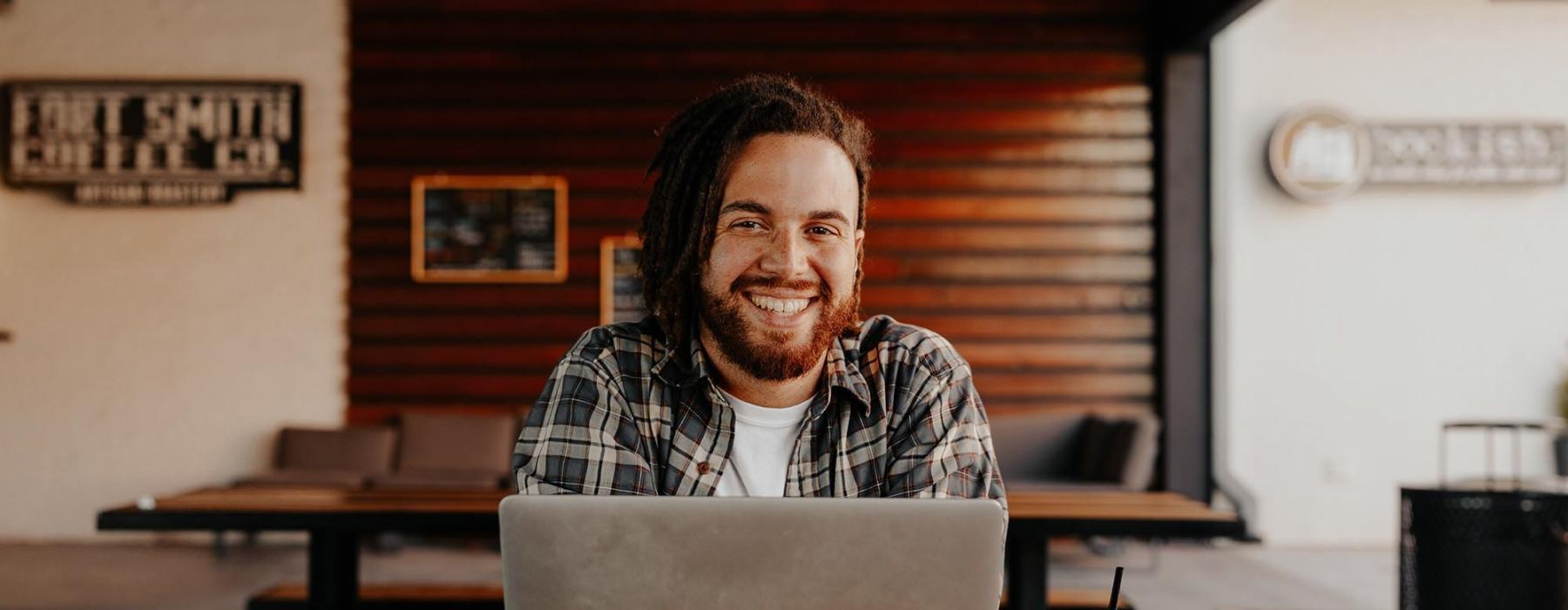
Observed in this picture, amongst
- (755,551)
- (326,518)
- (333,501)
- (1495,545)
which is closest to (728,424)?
(755,551)

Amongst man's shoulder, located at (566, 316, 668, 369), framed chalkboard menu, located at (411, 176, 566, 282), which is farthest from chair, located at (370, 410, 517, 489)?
man's shoulder, located at (566, 316, 668, 369)

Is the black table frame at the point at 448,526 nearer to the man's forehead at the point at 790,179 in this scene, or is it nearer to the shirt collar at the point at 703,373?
the shirt collar at the point at 703,373

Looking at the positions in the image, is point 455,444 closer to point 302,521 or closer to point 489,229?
point 489,229

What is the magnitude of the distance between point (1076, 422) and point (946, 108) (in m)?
1.90

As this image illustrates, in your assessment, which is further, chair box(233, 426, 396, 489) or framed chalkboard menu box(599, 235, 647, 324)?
framed chalkboard menu box(599, 235, 647, 324)

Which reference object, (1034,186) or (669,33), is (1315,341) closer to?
(1034,186)

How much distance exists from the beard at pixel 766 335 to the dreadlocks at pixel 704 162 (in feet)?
0.22

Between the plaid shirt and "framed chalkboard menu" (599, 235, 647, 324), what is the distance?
16.2ft

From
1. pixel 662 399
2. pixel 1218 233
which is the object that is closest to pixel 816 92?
pixel 662 399

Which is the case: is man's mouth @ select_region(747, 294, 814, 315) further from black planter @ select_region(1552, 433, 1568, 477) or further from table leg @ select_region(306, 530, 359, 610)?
black planter @ select_region(1552, 433, 1568, 477)

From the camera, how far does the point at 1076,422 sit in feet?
20.8

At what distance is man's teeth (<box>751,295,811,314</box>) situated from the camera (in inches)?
57.4

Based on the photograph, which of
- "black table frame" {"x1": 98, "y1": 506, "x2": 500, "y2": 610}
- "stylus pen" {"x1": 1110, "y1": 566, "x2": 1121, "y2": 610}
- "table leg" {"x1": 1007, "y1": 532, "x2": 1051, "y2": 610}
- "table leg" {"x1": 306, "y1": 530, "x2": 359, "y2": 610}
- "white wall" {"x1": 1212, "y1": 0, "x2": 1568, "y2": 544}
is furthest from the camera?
"white wall" {"x1": 1212, "y1": 0, "x2": 1568, "y2": 544}

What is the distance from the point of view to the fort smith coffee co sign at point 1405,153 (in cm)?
657
